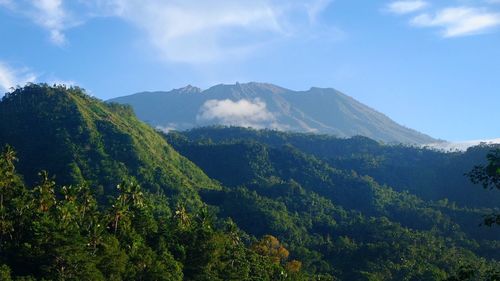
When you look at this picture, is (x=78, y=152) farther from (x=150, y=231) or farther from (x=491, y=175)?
(x=491, y=175)

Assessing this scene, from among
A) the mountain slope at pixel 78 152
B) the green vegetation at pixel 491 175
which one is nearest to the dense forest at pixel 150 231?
the green vegetation at pixel 491 175

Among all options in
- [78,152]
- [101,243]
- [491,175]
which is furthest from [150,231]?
[78,152]

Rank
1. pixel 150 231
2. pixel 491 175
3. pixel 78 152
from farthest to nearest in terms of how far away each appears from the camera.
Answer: pixel 78 152
pixel 150 231
pixel 491 175

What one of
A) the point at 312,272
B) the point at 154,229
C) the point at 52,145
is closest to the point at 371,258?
the point at 312,272

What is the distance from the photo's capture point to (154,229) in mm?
84812

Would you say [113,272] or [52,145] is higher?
[52,145]

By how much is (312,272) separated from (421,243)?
1667 inches

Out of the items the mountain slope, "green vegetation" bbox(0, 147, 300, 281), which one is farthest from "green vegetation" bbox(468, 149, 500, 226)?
the mountain slope

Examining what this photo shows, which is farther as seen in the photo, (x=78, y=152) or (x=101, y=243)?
(x=78, y=152)

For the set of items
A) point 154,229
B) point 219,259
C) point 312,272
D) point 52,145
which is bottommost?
point 312,272

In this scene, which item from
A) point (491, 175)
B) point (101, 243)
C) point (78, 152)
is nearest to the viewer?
point (491, 175)

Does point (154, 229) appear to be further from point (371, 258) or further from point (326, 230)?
point (326, 230)

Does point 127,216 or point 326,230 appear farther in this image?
point 326,230

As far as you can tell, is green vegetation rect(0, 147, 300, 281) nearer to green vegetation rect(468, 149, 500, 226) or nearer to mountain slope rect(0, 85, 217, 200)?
green vegetation rect(468, 149, 500, 226)
